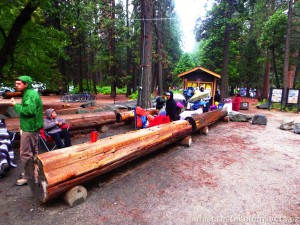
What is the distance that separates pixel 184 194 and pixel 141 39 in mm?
9120

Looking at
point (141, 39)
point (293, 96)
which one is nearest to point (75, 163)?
point (141, 39)

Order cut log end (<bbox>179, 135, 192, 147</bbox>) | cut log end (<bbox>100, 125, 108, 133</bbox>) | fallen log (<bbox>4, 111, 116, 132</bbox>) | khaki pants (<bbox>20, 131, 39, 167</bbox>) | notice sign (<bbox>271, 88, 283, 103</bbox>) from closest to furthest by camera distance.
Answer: khaki pants (<bbox>20, 131, 39, 167</bbox>), fallen log (<bbox>4, 111, 116, 132</bbox>), cut log end (<bbox>179, 135, 192, 147</bbox>), cut log end (<bbox>100, 125, 108, 133</bbox>), notice sign (<bbox>271, 88, 283, 103</bbox>)

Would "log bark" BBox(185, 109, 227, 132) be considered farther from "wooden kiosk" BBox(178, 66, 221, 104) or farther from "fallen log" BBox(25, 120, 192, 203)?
"wooden kiosk" BBox(178, 66, 221, 104)

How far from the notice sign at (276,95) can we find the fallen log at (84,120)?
13553 millimetres

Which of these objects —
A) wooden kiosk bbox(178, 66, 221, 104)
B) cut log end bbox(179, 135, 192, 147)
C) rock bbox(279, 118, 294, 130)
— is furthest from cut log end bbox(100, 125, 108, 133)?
wooden kiosk bbox(178, 66, 221, 104)

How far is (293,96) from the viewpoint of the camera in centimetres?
1588

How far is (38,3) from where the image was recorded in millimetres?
6527

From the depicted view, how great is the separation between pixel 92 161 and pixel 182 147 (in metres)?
3.90

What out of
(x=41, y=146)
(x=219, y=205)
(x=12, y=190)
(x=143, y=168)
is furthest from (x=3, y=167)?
(x=219, y=205)

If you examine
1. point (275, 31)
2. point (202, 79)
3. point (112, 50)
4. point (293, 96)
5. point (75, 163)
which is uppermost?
point (275, 31)

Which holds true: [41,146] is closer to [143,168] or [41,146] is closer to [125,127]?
[143,168]

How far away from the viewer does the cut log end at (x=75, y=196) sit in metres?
3.46

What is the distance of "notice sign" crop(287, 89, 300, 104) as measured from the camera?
51.7 feet

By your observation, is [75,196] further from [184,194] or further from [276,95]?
[276,95]
